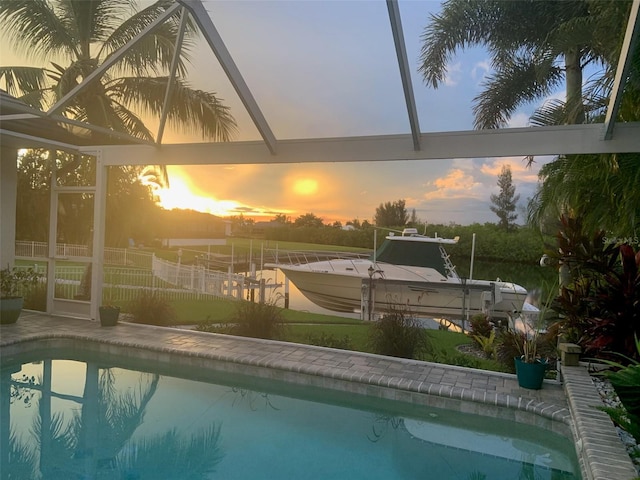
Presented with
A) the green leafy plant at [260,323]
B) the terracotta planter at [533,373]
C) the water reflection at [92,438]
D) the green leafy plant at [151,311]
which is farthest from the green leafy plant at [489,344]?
the green leafy plant at [151,311]

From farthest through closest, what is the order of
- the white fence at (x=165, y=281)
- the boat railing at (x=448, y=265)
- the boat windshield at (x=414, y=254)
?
the boat windshield at (x=414, y=254)
the boat railing at (x=448, y=265)
the white fence at (x=165, y=281)

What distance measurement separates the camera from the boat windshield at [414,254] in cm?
1096

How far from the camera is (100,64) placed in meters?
8.15

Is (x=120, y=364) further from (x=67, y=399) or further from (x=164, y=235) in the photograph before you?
(x=164, y=235)

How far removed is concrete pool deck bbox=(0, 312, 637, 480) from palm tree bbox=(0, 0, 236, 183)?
3.60 metres

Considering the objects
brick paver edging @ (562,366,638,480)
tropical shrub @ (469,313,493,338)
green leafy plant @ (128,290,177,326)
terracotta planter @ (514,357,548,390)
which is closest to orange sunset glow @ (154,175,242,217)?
green leafy plant @ (128,290,177,326)

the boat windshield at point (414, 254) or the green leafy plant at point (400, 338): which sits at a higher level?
the boat windshield at point (414, 254)

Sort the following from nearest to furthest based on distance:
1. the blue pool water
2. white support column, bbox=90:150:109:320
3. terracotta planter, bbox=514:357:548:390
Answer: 1. the blue pool water
2. terracotta planter, bbox=514:357:548:390
3. white support column, bbox=90:150:109:320

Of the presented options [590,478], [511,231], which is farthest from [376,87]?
[511,231]

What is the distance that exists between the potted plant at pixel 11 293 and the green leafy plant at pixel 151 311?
1.62 m

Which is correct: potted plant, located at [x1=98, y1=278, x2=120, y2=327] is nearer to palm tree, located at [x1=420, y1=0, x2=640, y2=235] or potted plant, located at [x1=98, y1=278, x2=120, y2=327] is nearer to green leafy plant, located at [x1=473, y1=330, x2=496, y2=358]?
green leafy plant, located at [x1=473, y1=330, x2=496, y2=358]

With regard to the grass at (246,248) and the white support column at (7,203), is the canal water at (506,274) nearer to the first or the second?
the grass at (246,248)

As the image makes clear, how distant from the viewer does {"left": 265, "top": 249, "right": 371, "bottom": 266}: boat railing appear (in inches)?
461

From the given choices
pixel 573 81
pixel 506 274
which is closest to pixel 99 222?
pixel 573 81
